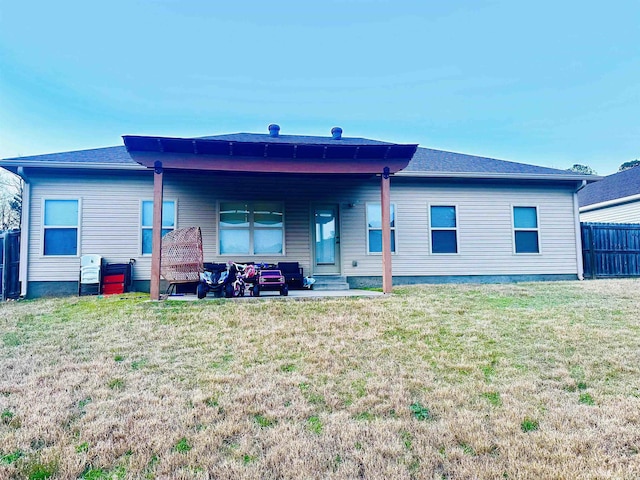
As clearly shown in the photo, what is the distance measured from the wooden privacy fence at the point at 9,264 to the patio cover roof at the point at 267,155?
3935 mm

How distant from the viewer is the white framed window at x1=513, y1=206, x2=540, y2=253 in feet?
33.9

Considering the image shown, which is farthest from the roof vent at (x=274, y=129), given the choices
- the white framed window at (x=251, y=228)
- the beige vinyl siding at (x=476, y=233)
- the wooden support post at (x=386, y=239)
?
the wooden support post at (x=386, y=239)

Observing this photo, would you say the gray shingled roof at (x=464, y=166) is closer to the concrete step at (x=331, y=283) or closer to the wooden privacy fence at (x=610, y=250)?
the wooden privacy fence at (x=610, y=250)

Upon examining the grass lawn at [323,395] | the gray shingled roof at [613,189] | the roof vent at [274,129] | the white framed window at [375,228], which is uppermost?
the roof vent at [274,129]

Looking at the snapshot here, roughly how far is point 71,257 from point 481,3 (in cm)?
1490

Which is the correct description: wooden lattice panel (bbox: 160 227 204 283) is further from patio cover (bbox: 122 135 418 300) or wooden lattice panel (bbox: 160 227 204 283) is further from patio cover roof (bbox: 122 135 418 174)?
patio cover roof (bbox: 122 135 418 174)

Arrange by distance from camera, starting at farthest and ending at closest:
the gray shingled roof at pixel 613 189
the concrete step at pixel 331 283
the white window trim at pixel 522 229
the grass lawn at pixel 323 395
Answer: the gray shingled roof at pixel 613 189 < the white window trim at pixel 522 229 < the concrete step at pixel 331 283 < the grass lawn at pixel 323 395

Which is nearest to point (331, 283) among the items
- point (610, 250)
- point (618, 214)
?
point (610, 250)

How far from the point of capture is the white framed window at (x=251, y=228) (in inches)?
371

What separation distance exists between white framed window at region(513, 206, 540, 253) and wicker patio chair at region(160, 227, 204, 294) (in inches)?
316

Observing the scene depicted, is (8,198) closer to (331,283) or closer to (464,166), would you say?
(331,283)

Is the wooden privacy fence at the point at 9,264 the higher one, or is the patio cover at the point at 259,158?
the patio cover at the point at 259,158

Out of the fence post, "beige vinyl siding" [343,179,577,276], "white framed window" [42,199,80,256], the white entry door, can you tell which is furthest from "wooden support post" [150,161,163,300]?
the fence post

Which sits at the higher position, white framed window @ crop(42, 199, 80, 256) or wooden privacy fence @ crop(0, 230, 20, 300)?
white framed window @ crop(42, 199, 80, 256)
